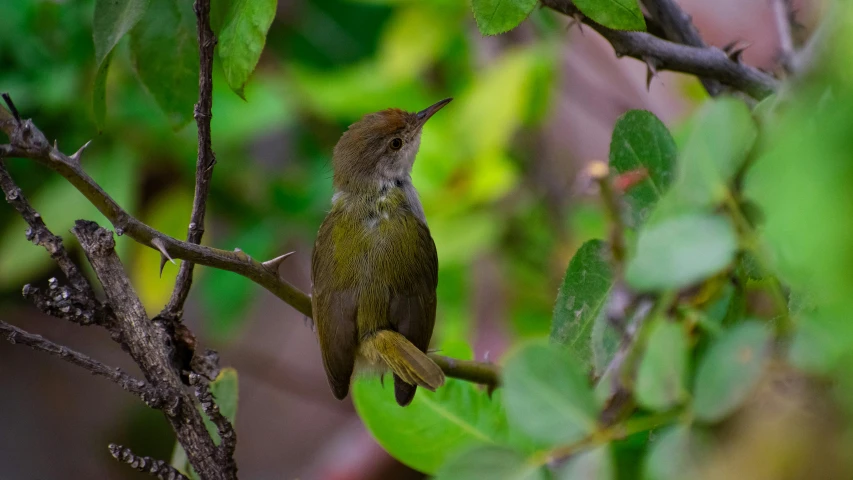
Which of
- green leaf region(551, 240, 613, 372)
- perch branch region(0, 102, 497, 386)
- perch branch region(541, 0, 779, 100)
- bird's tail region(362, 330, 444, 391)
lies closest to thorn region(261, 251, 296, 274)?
perch branch region(0, 102, 497, 386)

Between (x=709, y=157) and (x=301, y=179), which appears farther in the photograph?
(x=301, y=179)

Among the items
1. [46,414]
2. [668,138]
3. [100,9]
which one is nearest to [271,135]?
[46,414]

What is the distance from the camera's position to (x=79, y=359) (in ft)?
4.63

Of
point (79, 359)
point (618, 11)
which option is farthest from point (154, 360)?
point (618, 11)

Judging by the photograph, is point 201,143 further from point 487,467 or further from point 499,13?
point 487,467

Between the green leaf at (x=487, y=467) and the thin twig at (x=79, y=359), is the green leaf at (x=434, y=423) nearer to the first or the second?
the thin twig at (x=79, y=359)

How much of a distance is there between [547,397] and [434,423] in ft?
2.51

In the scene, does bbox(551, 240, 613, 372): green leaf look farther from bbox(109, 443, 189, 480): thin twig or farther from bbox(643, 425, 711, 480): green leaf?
bbox(109, 443, 189, 480): thin twig

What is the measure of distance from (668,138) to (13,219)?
10.8ft

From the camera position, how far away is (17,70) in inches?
131

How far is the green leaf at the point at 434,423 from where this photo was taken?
4.69ft

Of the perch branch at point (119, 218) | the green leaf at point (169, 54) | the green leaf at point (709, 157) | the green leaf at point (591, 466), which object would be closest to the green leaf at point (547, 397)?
the green leaf at point (591, 466)

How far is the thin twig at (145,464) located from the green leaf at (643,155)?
89cm

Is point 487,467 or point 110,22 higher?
point 110,22
